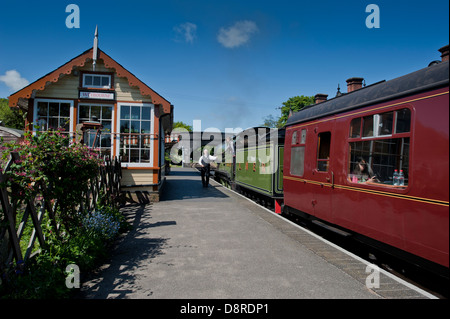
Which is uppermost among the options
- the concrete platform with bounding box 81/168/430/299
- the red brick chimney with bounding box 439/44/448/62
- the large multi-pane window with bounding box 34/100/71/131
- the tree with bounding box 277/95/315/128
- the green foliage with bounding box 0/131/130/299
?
the tree with bounding box 277/95/315/128

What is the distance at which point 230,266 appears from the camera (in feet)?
15.7

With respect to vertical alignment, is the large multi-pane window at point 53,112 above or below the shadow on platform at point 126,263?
above

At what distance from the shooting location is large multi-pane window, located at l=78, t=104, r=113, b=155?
34.9ft

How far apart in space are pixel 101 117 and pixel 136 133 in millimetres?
1383

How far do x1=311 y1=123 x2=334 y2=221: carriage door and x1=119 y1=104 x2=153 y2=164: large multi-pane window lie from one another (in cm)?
671

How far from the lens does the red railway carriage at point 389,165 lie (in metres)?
3.49

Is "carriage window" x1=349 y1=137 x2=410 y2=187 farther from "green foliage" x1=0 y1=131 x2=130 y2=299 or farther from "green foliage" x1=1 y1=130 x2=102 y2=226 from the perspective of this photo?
"green foliage" x1=1 y1=130 x2=102 y2=226

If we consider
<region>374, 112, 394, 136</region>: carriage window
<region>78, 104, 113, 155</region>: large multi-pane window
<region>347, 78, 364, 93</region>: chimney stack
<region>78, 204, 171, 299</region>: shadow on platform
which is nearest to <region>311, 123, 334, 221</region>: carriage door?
<region>374, 112, 394, 136</region>: carriage window

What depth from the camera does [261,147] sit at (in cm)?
1056

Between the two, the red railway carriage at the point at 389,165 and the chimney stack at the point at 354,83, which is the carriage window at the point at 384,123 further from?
the chimney stack at the point at 354,83

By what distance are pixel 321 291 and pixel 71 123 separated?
9897mm

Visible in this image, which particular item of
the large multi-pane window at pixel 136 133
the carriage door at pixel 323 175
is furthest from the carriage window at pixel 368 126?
the large multi-pane window at pixel 136 133
